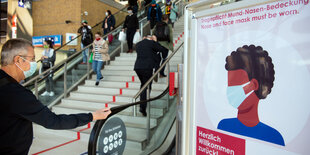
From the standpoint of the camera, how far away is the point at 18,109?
139 cm

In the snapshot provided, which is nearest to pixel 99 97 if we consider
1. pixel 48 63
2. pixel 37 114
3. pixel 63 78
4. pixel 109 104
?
pixel 109 104

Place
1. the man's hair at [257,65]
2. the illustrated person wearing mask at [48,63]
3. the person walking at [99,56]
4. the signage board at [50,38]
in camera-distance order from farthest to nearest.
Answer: the signage board at [50,38] < the person walking at [99,56] < the illustrated person wearing mask at [48,63] < the man's hair at [257,65]

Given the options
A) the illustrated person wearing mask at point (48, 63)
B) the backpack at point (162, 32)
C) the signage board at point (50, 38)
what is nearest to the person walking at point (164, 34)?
the backpack at point (162, 32)

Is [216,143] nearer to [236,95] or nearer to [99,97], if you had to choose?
[236,95]

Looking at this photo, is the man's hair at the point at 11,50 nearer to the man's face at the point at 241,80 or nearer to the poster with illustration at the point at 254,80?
the poster with illustration at the point at 254,80

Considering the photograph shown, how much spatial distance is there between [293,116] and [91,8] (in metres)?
10.1

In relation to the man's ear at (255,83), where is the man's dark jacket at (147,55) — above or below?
above

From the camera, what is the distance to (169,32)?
5125 mm

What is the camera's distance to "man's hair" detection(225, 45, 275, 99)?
1078 mm

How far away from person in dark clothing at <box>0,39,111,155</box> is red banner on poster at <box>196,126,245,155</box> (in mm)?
822

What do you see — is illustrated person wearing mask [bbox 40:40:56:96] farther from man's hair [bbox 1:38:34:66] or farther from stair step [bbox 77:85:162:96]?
man's hair [bbox 1:38:34:66]

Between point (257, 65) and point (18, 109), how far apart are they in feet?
4.56

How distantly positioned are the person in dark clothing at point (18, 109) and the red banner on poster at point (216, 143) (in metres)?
0.82

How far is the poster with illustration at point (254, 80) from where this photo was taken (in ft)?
3.18
